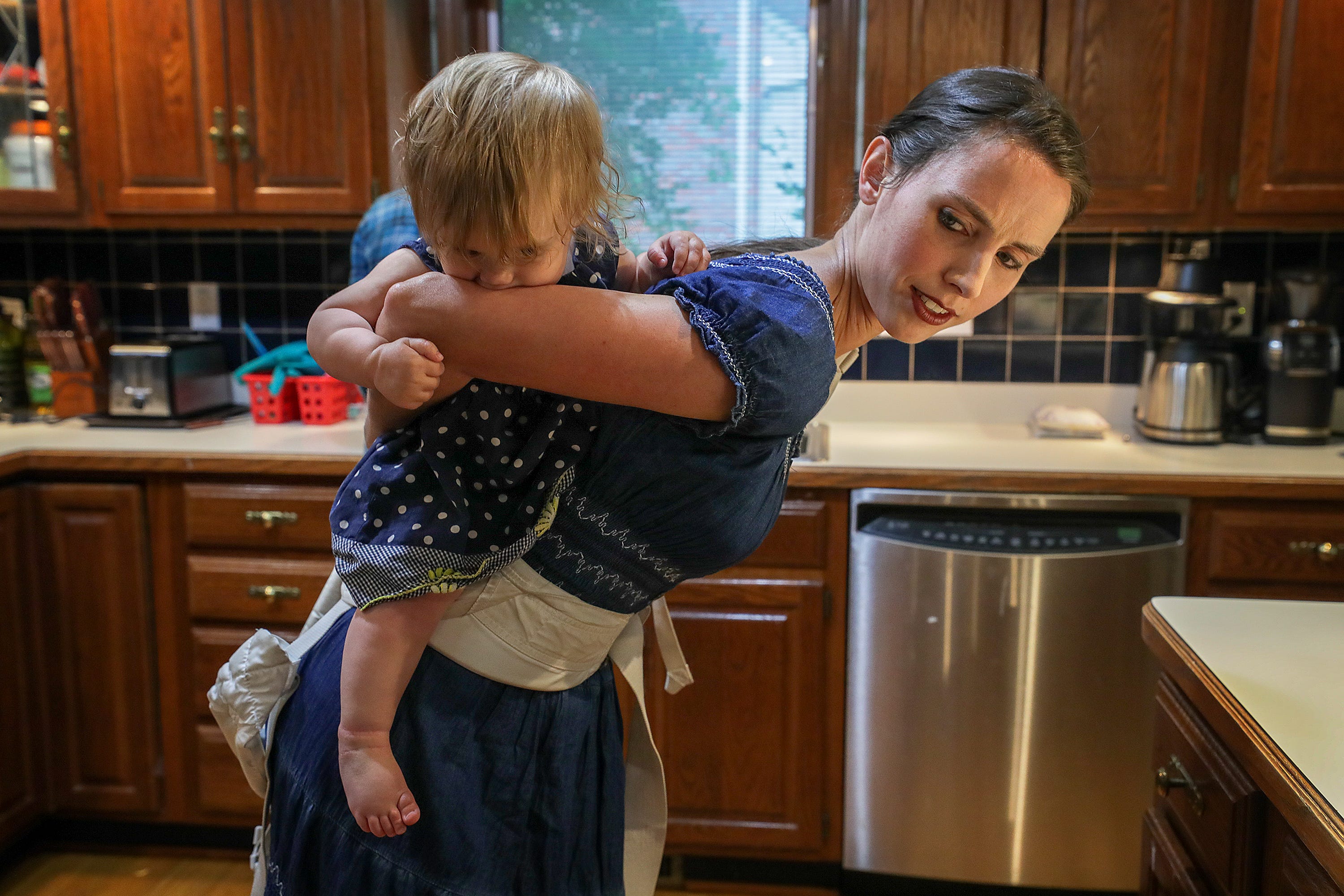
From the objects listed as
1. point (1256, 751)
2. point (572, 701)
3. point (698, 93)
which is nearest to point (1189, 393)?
point (698, 93)

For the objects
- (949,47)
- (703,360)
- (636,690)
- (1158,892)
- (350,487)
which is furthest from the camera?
(949,47)

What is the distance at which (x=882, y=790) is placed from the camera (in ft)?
7.61

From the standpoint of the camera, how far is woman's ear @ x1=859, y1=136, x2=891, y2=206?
0.90 meters

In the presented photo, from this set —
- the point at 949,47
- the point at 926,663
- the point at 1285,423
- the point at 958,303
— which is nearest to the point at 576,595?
the point at 958,303

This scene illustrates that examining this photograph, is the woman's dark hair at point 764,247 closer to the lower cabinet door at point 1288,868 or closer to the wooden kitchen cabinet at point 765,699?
the lower cabinet door at point 1288,868

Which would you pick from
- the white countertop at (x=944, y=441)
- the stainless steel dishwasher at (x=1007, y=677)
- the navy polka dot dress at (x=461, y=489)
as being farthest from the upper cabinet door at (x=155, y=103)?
the navy polka dot dress at (x=461, y=489)

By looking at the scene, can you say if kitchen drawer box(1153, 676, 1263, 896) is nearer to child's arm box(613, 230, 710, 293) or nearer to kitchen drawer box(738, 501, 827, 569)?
child's arm box(613, 230, 710, 293)

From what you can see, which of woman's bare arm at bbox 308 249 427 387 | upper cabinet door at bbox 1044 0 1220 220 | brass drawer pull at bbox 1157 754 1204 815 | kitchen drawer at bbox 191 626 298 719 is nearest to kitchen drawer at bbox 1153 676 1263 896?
brass drawer pull at bbox 1157 754 1204 815

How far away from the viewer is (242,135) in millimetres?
2566

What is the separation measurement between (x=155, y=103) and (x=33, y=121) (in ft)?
1.20

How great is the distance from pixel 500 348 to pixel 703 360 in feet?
0.48

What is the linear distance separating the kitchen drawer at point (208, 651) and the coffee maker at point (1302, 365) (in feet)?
7.56

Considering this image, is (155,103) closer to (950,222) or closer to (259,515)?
(259,515)

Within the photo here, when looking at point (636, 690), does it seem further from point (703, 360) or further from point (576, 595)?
point (703, 360)
